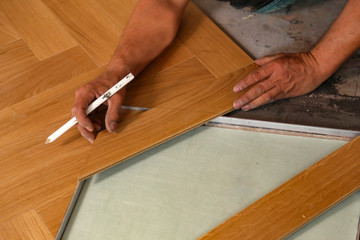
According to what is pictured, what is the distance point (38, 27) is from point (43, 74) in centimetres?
34

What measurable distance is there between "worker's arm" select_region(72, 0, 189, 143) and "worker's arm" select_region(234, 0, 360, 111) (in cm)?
41

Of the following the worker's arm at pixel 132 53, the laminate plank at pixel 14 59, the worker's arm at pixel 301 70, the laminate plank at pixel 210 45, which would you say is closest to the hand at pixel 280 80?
the worker's arm at pixel 301 70

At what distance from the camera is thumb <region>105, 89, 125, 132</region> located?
1.47 m

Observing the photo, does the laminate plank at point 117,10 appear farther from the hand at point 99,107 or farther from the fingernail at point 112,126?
the fingernail at point 112,126

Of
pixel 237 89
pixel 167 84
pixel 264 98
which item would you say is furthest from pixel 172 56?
pixel 264 98

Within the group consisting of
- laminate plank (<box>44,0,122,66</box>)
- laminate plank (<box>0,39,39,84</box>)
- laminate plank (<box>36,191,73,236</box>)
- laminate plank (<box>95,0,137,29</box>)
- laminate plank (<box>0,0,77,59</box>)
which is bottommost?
laminate plank (<box>36,191,73,236</box>)

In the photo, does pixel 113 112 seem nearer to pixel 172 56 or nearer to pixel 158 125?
pixel 158 125

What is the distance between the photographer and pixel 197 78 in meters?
1.68

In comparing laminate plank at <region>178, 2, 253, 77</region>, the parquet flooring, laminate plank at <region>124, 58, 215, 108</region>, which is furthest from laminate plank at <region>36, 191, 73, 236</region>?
laminate plank at <region>178, 2, 253, 77</region>

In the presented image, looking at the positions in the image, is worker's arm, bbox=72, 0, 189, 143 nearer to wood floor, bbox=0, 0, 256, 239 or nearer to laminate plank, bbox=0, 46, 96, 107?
wood floor, bbox=0, 0, 256, 239

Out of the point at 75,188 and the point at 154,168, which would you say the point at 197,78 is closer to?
the point at 154,168

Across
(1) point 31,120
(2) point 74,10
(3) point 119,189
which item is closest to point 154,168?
(3) point 119,189

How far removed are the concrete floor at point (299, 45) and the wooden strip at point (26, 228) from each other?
80 centimetres

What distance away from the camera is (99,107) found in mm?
1563
